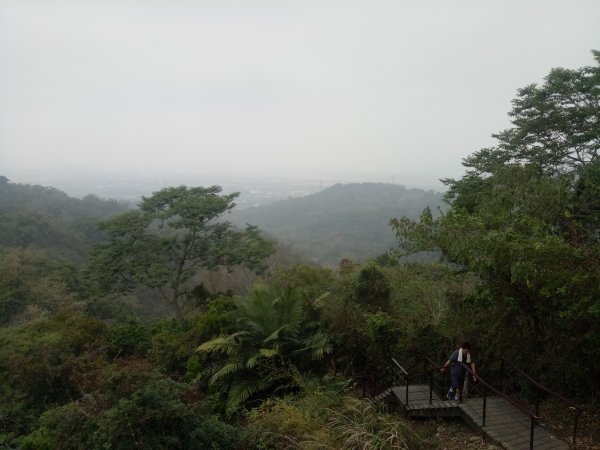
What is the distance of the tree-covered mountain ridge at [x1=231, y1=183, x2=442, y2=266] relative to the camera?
68.2m

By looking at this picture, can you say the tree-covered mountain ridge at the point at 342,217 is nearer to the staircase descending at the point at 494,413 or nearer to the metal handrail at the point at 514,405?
A: the staircase descending at the point at 494,413

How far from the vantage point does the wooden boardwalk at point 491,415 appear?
5.61 m

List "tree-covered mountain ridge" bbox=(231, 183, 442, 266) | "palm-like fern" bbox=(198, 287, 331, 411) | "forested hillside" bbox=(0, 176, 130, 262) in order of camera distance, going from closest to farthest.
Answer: "palm-like fern" bbox=(198, 287, 331, 411) < "forested hillside" bbox=(0, 176, 130, 262) < "tree-covered mountain ridge" bbox=(231, 183, 442, 266)

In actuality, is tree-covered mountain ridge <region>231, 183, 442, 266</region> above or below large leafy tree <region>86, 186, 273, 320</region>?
below

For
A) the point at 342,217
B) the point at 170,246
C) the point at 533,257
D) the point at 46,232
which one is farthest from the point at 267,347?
the point at 342,217

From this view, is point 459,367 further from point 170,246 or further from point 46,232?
point 46,232

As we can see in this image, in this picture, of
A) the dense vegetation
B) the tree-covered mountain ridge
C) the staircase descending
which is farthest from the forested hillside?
the staircase descending

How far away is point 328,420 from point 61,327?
8.23m

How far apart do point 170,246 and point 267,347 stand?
34.6ft

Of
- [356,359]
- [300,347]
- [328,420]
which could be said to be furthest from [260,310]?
[328,420]

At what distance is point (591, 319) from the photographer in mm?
5629

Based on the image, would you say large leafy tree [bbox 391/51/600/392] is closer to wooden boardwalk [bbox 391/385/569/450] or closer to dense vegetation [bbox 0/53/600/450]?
dense vegetation [bbox 0/53/600/450]

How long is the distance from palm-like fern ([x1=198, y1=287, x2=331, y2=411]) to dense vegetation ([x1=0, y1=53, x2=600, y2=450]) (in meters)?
0.04

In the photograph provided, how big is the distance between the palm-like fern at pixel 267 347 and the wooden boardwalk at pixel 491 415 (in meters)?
1.82
